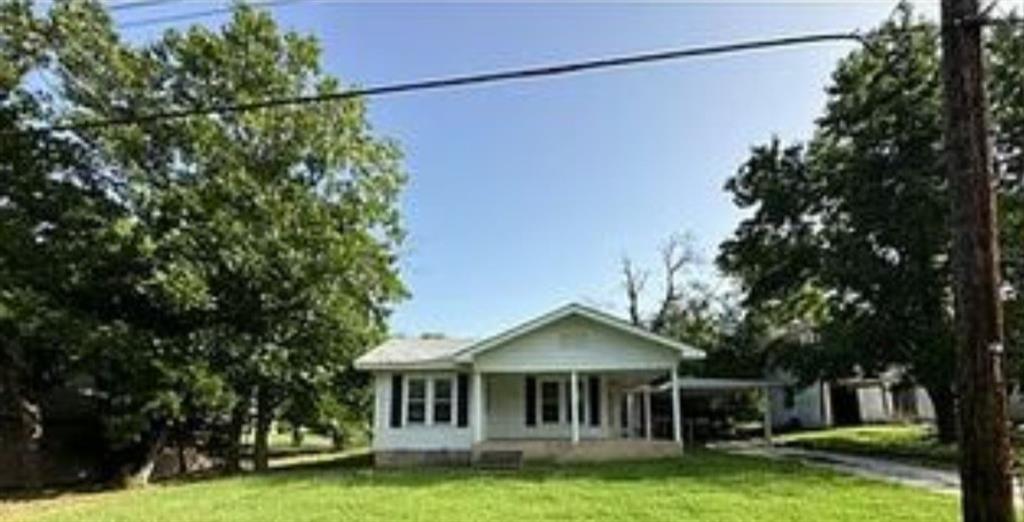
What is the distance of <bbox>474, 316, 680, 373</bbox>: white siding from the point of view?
92.6 ft

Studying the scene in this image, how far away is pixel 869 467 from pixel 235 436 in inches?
731

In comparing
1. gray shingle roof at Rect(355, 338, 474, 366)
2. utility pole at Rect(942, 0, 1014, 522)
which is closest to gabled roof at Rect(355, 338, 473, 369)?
gray shingle roof at Rect(355, 338, 474, 366)

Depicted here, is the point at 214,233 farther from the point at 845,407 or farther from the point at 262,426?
A: the point at 845,407

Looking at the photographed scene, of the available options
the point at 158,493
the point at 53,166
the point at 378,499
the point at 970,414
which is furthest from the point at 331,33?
the point at 53,166

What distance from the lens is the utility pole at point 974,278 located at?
7.33 meters

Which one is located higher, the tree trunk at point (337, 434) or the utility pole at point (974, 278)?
the utility pole at point (974, 278)

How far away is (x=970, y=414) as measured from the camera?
7.43 metres

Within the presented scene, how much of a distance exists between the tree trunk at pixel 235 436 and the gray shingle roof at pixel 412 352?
13.8ft

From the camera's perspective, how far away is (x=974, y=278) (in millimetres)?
7531

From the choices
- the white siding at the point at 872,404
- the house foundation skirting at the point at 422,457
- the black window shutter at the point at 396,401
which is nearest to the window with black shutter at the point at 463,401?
the house foundation skirting at the point at 422,457

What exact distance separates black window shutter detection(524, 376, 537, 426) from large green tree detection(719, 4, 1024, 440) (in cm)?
925

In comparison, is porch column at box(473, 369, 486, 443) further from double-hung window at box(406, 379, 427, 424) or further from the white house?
double-hung window at box(406, 379, 427, 424)

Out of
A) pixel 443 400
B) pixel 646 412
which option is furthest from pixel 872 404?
pixel 443 400

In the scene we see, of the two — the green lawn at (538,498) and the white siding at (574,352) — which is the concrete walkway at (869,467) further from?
the white siding at (574,352)
